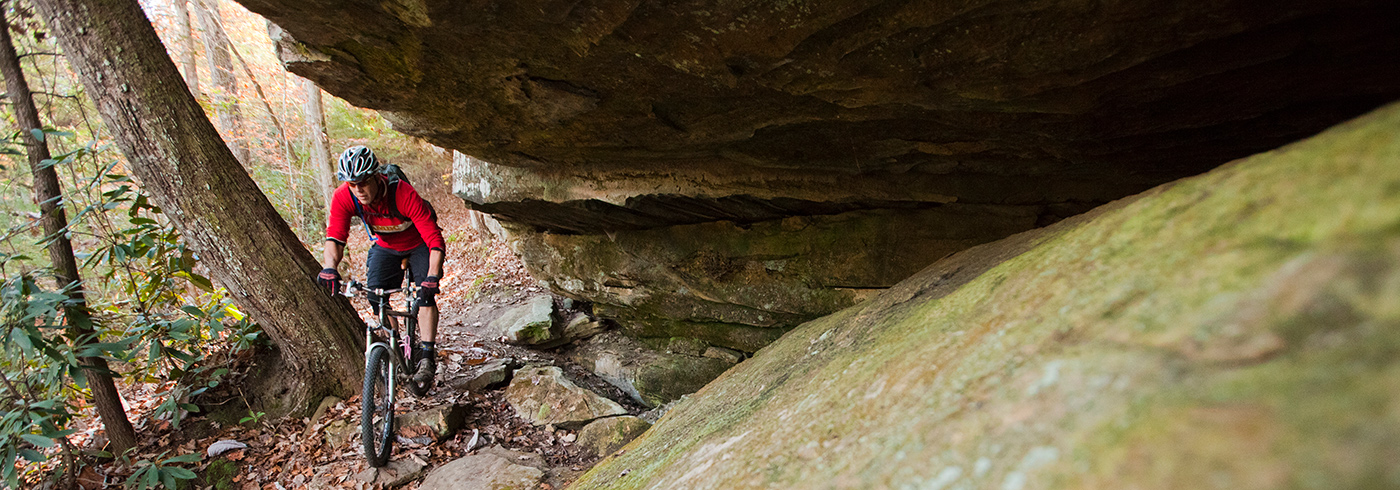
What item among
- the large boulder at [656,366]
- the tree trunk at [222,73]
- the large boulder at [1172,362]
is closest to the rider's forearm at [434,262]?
the large boulder at [656,366]

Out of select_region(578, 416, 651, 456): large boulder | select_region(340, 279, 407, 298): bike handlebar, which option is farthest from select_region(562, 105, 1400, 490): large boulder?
select_region(340, 279, 407, 298): bike handlebar

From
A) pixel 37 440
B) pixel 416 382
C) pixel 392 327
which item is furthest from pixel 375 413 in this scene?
pixel 37 440

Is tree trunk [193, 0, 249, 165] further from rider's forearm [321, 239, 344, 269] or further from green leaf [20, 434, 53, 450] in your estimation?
green leaf [20, 434, 53, 450]

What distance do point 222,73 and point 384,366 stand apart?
13.6m

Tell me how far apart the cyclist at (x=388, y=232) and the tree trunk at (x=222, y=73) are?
1172cm

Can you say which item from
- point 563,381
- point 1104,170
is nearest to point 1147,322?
point 1104,170

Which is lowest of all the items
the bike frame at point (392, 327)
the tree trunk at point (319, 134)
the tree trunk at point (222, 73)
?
the bike frame at point (392, 327)

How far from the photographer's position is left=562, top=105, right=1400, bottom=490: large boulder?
0.80 m

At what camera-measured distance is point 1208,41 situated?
2463mm

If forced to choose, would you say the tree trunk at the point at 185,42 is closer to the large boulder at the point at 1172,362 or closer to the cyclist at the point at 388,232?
the cyclist at the point at 388,232

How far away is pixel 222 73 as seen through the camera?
538 inches

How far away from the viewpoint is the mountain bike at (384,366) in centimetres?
418

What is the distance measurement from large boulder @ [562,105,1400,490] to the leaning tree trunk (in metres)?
4.36

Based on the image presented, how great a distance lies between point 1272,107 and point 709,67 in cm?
279
